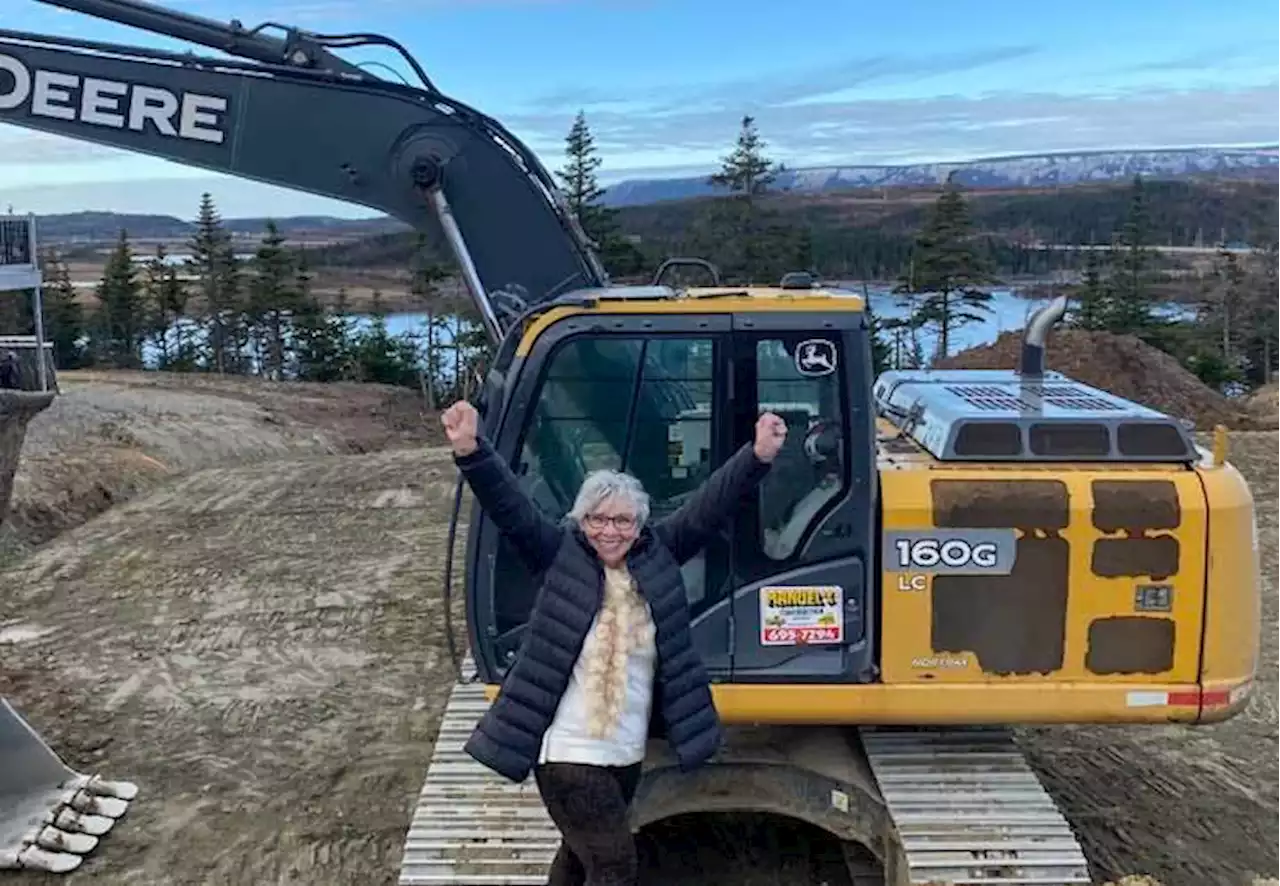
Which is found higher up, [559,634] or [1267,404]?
[559,634]

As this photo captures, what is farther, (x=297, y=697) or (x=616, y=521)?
(x=297, y=697)

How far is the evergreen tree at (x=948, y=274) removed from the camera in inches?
1699

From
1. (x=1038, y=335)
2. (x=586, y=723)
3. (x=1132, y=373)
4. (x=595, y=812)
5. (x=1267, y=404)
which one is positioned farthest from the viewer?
(x=1267, y=404)

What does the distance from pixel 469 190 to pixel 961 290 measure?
128 feet

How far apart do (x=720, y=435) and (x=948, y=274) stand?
3968cm

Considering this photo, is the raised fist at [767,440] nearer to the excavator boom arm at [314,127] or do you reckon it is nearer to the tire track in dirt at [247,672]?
the excavator boom arm at [314,127]

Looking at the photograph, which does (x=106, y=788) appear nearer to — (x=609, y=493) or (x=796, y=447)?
(x=796, y=447)

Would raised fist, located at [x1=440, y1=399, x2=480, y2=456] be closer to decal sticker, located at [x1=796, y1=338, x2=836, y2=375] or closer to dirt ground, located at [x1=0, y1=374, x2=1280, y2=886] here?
decal sticker, located at [x1=796, y1=338, x2=836, y2=375]

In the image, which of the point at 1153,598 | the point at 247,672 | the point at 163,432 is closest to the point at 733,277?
the point at 163,432

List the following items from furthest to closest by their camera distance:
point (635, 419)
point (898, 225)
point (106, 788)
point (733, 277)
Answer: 1. point (898, 225)
2. point (733, 277)
3. point (106, 788)
4. point (635, 419)

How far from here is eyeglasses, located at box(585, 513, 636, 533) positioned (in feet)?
12.4

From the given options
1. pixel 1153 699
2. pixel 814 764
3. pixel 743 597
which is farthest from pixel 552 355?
pixel 1153 699

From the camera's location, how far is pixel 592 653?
3840 millimetres

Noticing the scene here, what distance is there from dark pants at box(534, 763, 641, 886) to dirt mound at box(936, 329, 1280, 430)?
1824 cm
